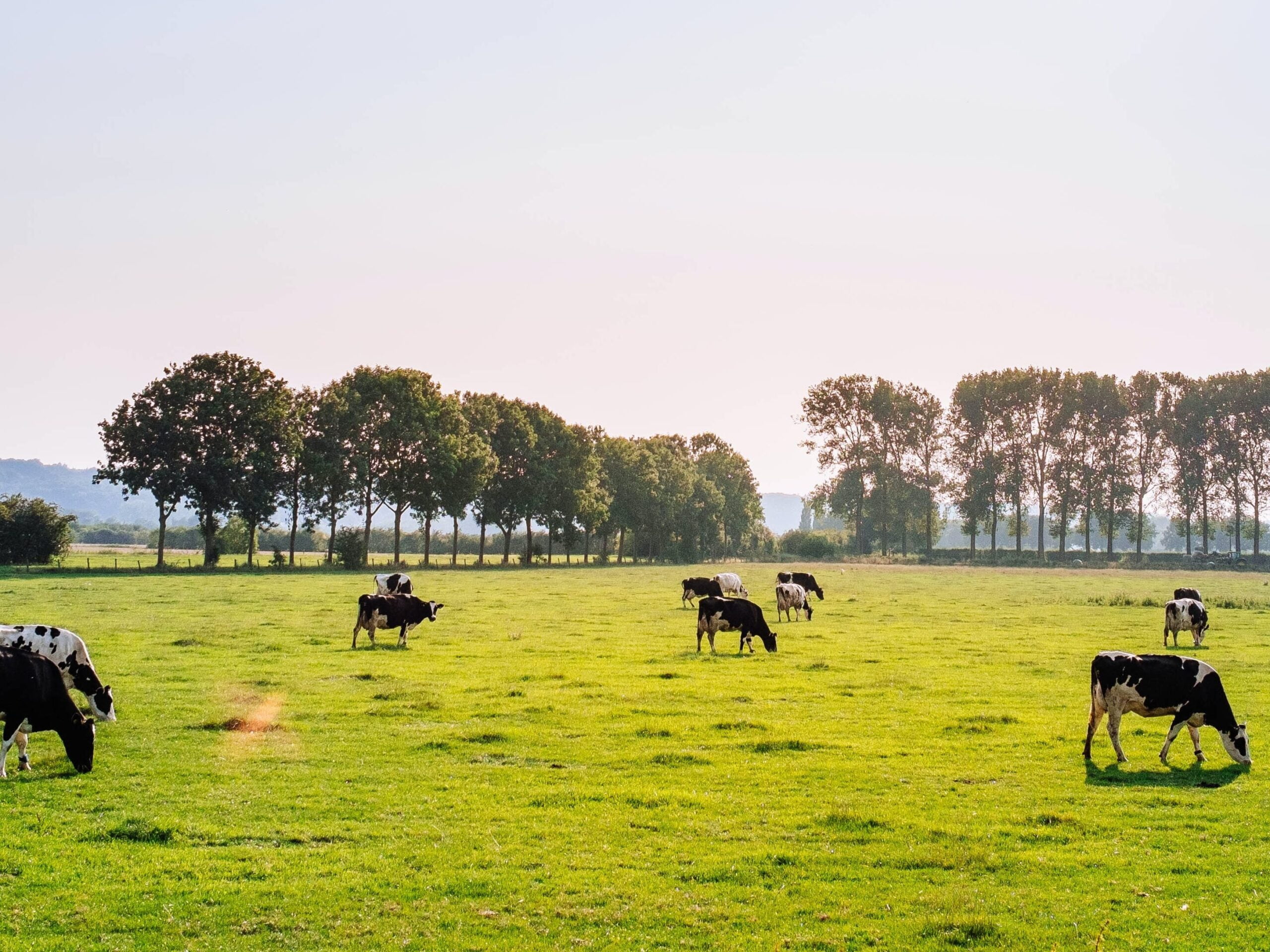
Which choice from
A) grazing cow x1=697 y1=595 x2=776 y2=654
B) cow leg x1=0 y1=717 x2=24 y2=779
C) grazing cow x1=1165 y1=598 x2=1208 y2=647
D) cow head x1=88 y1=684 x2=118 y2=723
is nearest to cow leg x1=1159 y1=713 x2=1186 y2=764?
grazing cow x1=697 y1=595 x2=776 y2=654

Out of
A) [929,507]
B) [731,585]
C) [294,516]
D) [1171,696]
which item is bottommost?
[731,585]

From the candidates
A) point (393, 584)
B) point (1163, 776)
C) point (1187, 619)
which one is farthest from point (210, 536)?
point (1163, 776)

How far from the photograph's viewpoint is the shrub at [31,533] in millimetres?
77875

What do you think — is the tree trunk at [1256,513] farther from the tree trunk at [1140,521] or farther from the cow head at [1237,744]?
the cow head at [1237,744]

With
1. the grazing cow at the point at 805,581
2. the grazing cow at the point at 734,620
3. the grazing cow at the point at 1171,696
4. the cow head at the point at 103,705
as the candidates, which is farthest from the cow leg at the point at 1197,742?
the grazing cow at the point at 805,581

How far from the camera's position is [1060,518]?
408 feet

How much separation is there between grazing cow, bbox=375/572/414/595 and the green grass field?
1942cm

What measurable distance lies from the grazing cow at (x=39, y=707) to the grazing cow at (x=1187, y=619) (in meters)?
30.8

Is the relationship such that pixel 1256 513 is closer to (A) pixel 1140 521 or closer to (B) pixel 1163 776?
(A) pixel 1140 521

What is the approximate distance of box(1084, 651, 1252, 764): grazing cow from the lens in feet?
53.0

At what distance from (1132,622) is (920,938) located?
35.4 m

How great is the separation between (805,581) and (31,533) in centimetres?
6132

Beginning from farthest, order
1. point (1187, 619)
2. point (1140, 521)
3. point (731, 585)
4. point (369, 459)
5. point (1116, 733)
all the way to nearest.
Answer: point (1140, 521), point (369, 459), point (731, 585), point (1187, 619), point (1116, 733)

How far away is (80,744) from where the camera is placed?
15195mm
